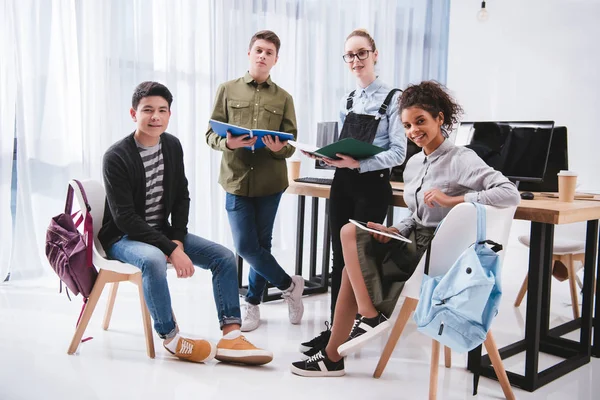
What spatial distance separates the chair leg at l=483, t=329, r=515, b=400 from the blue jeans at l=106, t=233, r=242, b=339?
92 centimetres

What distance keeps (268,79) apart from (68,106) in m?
1.42

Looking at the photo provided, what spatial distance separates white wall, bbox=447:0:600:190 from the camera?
4141 mm

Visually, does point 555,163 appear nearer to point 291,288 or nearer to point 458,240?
point 458,240

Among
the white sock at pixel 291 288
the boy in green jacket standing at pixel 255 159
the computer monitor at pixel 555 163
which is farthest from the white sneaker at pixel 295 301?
the computer monitor at pixel 555 163

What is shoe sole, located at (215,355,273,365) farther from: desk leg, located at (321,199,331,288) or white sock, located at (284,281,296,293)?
desk leg, located at (321,199,331,288)

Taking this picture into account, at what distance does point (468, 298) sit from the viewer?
1446 mm

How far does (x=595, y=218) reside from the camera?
2.03 m

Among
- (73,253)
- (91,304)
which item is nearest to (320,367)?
(91,304)

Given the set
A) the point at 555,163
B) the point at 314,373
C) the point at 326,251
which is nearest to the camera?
the point at 314,373

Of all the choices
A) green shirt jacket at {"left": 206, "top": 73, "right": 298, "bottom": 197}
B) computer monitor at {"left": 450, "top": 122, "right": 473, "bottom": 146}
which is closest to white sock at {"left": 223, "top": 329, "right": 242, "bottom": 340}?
green shirt jacket at {"left": 206, "top": 73, "right": 298, "bottom": 197}

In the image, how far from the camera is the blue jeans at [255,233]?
2412 mm

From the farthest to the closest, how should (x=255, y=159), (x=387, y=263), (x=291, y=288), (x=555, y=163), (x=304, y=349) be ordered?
(x=291, y=288) → (x=555, y=163) → (x=255, y=159) → (x=304, y=349) → (x=387, y=263)

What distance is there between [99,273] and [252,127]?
2.97ft

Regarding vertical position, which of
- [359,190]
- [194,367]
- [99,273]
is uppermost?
[359,190]
